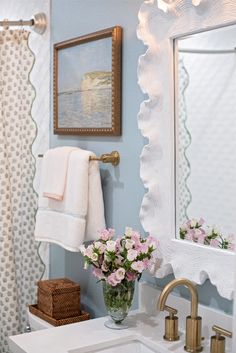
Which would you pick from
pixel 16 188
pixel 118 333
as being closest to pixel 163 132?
pixel 118 333

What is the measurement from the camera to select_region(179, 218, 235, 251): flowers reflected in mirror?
163cm

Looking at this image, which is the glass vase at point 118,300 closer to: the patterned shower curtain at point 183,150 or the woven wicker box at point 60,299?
the patterned shower curtain at point 183,150

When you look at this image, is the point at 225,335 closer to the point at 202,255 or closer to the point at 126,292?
the point at 202,255

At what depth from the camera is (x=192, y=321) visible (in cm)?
160

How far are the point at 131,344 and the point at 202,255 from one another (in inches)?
14.5

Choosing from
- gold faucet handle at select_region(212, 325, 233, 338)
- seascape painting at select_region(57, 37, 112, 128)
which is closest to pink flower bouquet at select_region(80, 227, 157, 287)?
gold faucet handle at select_region(212, 325, 233, 338)

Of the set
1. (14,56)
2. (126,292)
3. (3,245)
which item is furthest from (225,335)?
(14,56)

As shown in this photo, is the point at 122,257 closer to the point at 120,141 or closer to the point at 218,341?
the point at 218,341

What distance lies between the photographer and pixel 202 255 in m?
1.69

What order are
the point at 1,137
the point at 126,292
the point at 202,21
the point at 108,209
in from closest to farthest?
1. the point at 202,21
2. the point at 126,292
3. the point at 108,209
4. the point at 1,137

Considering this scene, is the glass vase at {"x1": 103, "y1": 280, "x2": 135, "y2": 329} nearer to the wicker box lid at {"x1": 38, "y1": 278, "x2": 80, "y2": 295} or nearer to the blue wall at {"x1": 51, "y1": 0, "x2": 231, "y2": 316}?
the blue wall at {"x1": 51, "y1": 0, "x2": 231, "y2": 316}

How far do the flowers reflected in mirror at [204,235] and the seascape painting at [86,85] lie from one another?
586 millimetres

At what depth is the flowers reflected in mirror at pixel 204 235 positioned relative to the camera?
163 centimetres

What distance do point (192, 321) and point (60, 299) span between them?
2.49 feet
